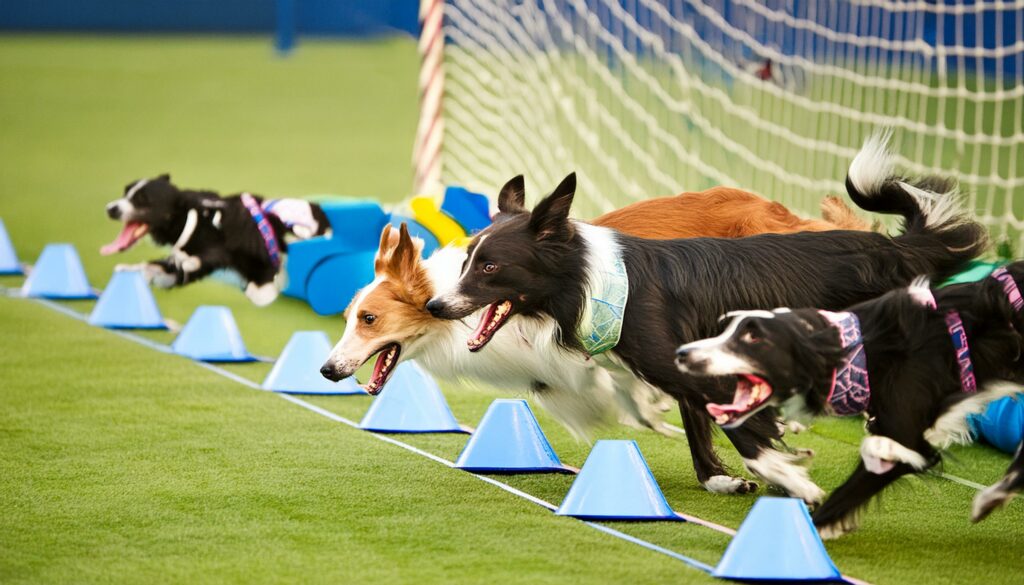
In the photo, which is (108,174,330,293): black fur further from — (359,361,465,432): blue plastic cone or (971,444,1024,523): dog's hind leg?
(971,444,1024,523): dog's hind leg

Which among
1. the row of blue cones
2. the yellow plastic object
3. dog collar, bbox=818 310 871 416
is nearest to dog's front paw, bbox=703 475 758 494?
the row of blue cones

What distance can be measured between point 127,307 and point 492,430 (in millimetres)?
3263

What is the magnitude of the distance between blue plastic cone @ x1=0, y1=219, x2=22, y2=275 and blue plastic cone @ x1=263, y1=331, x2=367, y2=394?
332cm

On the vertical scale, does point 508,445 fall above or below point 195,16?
above

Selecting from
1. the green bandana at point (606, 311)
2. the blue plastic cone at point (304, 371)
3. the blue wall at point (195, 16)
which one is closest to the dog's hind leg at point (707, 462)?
the green bandana at point (606, 311)

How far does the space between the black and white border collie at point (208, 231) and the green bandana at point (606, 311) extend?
3.68 metres

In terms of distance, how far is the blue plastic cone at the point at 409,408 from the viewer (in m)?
5.61

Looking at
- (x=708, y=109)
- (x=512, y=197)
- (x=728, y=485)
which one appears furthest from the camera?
(x=708, y=109)

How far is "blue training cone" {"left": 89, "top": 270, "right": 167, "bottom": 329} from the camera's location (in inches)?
297

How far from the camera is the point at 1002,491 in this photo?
3783mm

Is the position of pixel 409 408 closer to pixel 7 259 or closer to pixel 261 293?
pixel 261 293

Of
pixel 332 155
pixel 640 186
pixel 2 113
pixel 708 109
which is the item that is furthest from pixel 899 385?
pixel 2 113

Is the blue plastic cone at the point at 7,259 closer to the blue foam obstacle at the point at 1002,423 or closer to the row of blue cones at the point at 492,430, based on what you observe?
the row of blue cones at the point at 492,430

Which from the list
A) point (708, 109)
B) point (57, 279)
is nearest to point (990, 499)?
point (57, 279)
